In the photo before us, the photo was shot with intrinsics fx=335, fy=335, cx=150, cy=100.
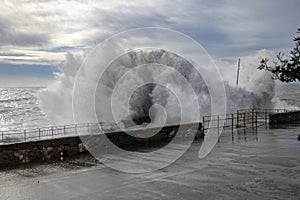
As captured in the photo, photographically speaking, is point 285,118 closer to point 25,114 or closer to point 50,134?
point 50,134

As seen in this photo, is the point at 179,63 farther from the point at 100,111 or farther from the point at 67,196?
the point at 67,196

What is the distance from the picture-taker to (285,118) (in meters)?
19.4

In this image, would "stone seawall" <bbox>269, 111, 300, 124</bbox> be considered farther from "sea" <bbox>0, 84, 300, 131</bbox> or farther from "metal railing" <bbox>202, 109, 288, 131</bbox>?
"sea" <bbox>0, 84, 300, 131</bbox>

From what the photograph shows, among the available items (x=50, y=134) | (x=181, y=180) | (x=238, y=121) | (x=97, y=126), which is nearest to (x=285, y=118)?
(x=238, y=121)

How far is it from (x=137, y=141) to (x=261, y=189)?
6.69 meters

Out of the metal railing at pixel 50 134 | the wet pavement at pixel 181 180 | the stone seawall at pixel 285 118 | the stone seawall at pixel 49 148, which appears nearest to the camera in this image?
the wet pavement at pixel 181 180

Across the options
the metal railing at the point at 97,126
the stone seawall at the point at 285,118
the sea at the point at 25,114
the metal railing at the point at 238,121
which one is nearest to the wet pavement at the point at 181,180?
the metal railing at the point at 97,126

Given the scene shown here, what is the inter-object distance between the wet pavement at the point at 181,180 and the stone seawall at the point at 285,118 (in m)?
8.57

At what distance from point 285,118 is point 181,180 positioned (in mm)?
14007

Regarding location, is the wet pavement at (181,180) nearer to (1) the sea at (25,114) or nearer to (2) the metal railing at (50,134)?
(2) the metal railing at (50,134)

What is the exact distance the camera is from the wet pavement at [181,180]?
6.41m

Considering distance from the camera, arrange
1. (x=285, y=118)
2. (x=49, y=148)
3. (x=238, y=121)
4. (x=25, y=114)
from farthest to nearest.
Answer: (x=25, y=114) → (x=285, y=118) → (x=238, y=121) → (x=49, y=148)

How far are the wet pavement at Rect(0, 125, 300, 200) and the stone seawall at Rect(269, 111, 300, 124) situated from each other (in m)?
8.57

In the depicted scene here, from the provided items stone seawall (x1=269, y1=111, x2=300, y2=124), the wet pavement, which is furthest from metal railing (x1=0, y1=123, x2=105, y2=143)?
stone seawall (x1=269, y1=111, x2=300, y2=124)
